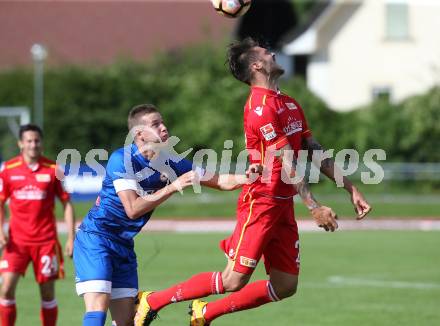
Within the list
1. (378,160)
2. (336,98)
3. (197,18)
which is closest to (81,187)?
(378,160)

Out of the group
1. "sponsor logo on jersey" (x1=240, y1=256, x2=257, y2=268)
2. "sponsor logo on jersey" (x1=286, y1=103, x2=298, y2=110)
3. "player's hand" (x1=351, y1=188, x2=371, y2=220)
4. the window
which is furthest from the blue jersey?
the window

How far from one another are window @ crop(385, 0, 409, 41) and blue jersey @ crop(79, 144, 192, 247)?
101ft

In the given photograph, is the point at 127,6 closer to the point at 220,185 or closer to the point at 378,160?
the point at 378,160

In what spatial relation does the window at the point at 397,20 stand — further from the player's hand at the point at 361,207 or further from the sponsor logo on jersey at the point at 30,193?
the player's hand at the point at 361,207

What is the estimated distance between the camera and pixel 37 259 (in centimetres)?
1020

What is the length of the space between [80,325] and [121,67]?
2311 cm

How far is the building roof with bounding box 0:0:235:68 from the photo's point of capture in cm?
4109

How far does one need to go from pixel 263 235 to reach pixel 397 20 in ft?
100

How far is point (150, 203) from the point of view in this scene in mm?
7344

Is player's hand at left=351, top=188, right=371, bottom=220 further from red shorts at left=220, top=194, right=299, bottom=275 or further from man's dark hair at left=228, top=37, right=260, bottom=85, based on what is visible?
man's dark hair at left=228, top=37, right=260, bottom=85

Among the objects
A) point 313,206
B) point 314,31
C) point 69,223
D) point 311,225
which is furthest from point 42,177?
point 314,31

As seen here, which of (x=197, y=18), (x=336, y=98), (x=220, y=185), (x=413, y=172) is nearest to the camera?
(x=220, y=185)

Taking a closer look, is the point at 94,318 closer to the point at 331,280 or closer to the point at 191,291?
the point at 191,291

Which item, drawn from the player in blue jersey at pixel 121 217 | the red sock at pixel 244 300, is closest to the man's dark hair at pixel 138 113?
the player in blue jersey at pixel 121 217
